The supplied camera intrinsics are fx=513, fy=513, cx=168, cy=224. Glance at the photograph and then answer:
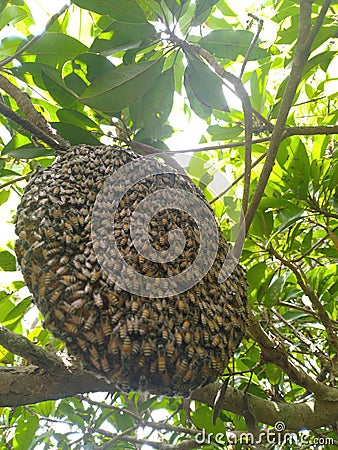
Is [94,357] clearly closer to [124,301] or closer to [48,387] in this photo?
[124,301]

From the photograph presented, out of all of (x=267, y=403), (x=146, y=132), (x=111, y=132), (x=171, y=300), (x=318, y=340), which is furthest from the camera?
(x=318, y=340)

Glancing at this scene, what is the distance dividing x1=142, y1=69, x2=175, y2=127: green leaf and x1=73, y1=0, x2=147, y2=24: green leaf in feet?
0.59

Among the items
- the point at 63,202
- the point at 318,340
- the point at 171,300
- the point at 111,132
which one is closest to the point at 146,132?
the point at 111,132

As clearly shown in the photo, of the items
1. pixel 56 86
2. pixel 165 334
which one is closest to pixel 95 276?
pixel 165 334

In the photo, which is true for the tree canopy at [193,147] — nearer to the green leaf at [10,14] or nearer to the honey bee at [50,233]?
the green leaf at [10,14]

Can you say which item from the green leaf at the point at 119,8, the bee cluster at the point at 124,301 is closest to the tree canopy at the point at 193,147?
the green leaf at the point at 119,8

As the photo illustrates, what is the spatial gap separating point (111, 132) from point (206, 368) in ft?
2.94

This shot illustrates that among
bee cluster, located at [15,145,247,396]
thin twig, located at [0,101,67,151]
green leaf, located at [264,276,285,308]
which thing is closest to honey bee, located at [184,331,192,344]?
bee cluster, located at [15,145,247,396]

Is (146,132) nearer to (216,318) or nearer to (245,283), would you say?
(245,283)

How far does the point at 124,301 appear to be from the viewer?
802mm

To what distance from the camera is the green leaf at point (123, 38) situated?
1.22 metres

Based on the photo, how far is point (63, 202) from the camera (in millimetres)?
924

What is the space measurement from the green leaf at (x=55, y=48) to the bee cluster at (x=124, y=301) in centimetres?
48

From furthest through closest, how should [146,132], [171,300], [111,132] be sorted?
[111,132] < [146,132] < [171,300]
